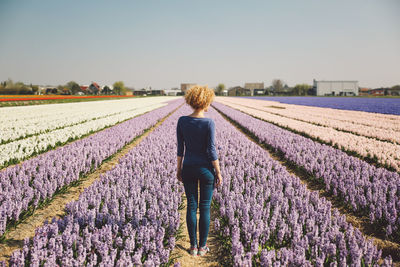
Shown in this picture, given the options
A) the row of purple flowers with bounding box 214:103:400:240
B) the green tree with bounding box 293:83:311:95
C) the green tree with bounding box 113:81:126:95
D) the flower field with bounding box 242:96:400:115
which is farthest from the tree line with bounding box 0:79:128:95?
the green tree with bounding box 293:83:311:95

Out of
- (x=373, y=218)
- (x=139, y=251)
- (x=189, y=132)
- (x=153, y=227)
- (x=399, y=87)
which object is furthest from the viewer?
(x=399, y=87)

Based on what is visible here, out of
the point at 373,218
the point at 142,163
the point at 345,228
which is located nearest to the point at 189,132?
the point at 345,228

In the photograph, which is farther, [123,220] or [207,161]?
[123,220]

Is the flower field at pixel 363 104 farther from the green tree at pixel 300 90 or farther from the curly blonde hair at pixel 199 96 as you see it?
the green tree at pixel 300 90

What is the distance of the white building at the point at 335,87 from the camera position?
131375 mm

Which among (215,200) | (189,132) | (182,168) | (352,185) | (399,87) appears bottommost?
(215,200)

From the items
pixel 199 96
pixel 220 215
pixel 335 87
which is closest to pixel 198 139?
pixel 199 96

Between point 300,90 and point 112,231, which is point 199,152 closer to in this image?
point 112,231

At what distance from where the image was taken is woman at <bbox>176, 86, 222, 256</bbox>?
320 centimetres

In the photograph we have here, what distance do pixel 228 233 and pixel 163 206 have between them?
4.12ft

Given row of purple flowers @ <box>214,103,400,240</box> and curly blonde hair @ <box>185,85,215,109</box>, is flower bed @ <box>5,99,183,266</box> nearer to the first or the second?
curly blonde hair @ <box>185,85,215,109</box>

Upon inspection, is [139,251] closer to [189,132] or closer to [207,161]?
[207,161]

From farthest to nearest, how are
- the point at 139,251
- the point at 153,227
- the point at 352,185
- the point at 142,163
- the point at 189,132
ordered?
the point at 142,163
the point at 352,185
the point at 153,227
the point at 189,132
the point at 139,251

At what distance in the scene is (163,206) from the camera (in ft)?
13.9
